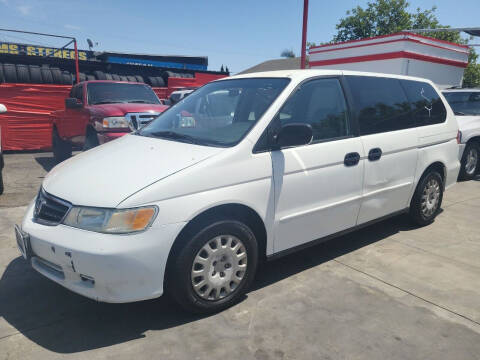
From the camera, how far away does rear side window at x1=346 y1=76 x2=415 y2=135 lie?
3.79 meters

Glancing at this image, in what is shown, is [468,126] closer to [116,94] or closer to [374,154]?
[374,154]

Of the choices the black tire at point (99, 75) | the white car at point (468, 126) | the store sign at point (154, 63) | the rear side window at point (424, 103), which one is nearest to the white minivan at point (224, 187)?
the rear side window at point (424, 103)

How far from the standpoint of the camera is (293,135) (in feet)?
9.78

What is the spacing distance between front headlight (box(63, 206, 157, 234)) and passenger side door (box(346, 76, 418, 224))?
2203mm

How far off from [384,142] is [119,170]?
8.39ft

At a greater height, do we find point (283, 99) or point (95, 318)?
point (283, 99)

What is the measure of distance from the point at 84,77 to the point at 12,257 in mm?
12839

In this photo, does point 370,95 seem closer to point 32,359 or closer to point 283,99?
point 283,99

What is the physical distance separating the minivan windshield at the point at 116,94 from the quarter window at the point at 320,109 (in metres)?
5.05

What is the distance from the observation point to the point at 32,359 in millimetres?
2383

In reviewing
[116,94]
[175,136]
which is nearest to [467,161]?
[175,136]

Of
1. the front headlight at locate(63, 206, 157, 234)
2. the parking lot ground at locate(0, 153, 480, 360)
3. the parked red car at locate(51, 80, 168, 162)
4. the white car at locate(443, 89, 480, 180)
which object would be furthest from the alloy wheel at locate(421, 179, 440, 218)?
the parked red car at locate(51, 80, 168, 162)

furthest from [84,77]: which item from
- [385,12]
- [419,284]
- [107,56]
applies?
[385,12]

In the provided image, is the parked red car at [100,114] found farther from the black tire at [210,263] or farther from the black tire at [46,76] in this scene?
the black tire at [46,76]
